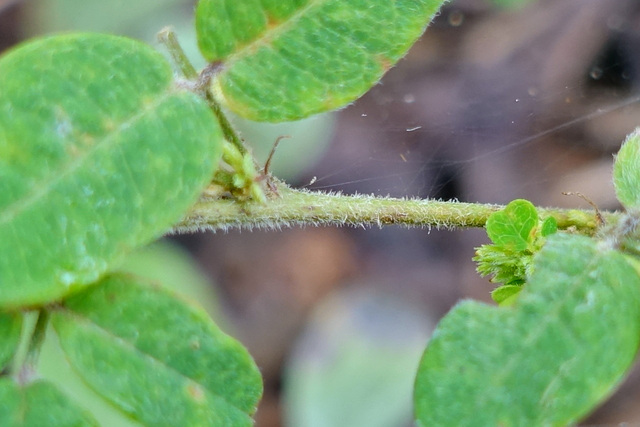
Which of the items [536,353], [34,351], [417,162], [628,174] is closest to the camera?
[536,353]

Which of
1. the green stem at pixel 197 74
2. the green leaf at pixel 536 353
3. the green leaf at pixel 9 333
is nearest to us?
the green leaf at pixel 536 353

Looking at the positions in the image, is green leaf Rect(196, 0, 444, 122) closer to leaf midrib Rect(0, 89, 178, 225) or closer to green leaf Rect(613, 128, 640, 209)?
leaf midrib Rect(0, 89, 178, 225)

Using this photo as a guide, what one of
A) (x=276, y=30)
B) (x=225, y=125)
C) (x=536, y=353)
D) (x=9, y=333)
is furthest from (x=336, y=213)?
(x=9, y=333)

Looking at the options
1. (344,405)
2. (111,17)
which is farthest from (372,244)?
(111,17)

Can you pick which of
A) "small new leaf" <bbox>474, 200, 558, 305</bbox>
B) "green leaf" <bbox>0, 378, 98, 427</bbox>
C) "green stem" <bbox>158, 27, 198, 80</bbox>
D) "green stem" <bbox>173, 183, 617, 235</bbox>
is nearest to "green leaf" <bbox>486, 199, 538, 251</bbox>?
"small new leaf" <bbox>474, 200, 558, 305</bbox>

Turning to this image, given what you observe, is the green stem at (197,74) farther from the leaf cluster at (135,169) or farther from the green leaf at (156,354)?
the green leaf at (156,354)

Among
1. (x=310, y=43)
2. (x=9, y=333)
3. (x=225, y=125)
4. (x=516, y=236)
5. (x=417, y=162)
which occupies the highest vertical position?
(x=310, y=43)

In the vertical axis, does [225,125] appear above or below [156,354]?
above

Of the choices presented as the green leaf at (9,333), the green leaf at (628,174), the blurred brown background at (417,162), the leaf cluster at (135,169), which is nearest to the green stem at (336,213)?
the green leaf at (628,174)

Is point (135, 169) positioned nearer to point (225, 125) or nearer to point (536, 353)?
point (225, 125)
